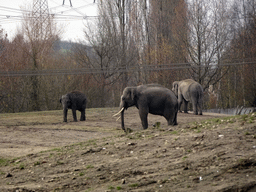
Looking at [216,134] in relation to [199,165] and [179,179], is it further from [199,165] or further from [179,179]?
[179,179]

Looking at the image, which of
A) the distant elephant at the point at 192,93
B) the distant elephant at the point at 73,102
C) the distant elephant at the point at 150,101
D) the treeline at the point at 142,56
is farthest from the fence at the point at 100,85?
the distant elephant at the point at 150,101

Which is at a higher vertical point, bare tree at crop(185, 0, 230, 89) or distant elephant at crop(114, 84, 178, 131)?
bare tree at crop(185, 0, 230, 89)

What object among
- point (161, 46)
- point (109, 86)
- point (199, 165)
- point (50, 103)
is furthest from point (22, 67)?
point (199, 165)

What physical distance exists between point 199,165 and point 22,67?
95.8ft

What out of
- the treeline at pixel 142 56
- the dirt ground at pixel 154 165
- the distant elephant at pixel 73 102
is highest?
the treeline at pixel 142 56

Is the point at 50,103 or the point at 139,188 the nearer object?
the point at 139,188

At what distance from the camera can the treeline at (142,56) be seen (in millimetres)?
31812

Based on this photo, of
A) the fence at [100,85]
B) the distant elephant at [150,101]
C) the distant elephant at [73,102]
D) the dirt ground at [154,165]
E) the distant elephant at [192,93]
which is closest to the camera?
the dirt ground at [154,165]

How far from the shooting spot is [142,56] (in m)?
40.1

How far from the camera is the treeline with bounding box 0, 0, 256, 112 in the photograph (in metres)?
31.8

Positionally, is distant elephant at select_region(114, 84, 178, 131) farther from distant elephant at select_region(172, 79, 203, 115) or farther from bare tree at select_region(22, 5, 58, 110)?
bare tree at select_region(22, 5, 58, 110)

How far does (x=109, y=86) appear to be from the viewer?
130 feet

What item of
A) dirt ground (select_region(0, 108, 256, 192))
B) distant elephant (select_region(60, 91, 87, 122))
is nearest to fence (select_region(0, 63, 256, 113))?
distant elephant (select_region(60, 91, 87, 122))

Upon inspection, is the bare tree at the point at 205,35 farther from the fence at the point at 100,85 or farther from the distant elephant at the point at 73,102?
the distant elephant at the point at 73,102
